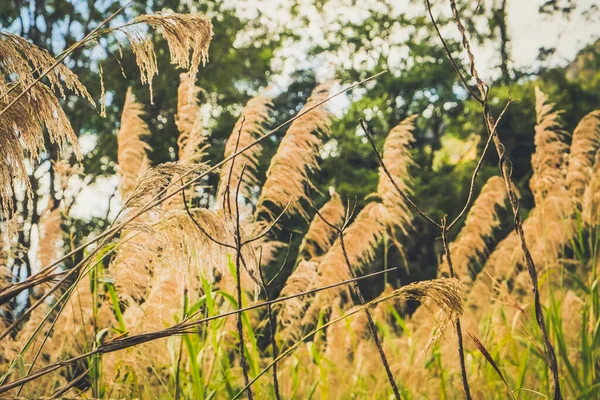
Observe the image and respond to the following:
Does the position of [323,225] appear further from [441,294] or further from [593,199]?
[441,294]

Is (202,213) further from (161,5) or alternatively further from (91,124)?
(161,5)

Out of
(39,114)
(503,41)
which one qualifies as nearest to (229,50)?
(503,41)

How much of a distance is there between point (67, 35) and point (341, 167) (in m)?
8.84

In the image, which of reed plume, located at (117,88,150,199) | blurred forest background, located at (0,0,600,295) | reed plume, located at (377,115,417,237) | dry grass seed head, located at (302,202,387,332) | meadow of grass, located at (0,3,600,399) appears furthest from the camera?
blurred forest background, located at (0,0,600,295)

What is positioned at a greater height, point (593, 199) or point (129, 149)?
point (129, 149)

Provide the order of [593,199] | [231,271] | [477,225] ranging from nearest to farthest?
1. [231,271]
2. [593,199]
3. [477,225]

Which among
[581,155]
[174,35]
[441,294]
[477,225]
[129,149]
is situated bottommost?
[441,294]

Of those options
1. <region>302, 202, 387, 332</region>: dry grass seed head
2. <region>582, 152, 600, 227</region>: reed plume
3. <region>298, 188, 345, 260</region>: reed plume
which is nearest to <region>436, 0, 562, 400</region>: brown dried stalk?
<region>302, 202, 387, 332</region>: dry grass seed head

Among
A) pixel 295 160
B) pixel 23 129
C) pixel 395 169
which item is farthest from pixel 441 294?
pixel 395 169

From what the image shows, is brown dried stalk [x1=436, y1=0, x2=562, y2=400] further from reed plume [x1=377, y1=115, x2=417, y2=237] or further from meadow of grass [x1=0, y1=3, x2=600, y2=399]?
reed plume [x1=377, y1=115, x2=417, y2=237]

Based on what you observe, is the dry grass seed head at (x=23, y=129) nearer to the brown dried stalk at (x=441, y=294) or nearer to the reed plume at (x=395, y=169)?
the brown dried stalk at (x=441, y=294)

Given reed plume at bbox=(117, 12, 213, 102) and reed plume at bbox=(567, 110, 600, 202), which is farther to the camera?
reed plume at bbox=(567, 110, 600, 202)

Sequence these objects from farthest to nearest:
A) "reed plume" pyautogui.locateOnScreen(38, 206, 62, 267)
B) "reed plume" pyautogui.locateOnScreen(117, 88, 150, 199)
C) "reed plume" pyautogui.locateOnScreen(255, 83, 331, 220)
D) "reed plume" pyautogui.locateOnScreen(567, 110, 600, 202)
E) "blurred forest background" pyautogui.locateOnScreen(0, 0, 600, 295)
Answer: "blurred forest background" pyautogui.locateOnScreen(0, 0, 600, 295)
"reed plume" pyautogui.locateOnScreen(567, 110, 600, 202)
"reed plume" pyautogui.locateOnScreen(38, 206, 62, 267)
"reed plume" pyautogui.locateOnScreen(117, 88, 150, 199)
"reed plume" pyautogui.locateOnScreen(255, 83, 331, 220)

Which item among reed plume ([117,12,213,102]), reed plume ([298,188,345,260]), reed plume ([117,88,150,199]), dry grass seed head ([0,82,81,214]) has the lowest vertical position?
reed plume ([298,188,345,260])
